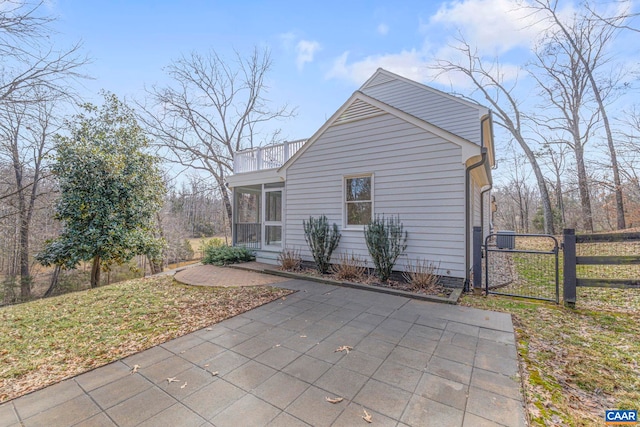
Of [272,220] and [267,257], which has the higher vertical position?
[272,220]

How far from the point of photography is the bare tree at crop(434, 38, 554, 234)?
16766 millimetres

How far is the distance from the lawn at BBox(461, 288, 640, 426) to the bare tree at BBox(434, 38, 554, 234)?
50.7 feet

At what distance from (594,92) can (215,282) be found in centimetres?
2326

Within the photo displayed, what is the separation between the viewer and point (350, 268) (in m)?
6.34

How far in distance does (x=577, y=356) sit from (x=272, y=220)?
8253 mm

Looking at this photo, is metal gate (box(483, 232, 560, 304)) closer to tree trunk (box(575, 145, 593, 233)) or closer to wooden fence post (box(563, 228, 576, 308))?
wooden fence post (box(563, 228, 576, 308))

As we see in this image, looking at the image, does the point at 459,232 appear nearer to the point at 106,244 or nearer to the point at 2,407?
the point at 2,407

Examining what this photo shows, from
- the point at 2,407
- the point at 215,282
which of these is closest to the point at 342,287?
the point at 215,282

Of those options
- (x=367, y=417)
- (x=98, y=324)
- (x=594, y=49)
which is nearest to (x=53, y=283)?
(x=98, y=324)

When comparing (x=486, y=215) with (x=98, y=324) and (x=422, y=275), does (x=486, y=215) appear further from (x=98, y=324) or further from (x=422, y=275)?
(x=98, y=324)

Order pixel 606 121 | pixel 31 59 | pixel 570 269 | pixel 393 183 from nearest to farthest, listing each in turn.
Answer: pixel 570 269 → pixel 31 59 → pixel 393 183 → pixel 606 121

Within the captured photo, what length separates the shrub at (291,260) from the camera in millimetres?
7418

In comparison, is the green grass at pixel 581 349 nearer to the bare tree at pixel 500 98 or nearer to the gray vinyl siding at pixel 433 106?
the gray vinyl siding at pixel 433 106

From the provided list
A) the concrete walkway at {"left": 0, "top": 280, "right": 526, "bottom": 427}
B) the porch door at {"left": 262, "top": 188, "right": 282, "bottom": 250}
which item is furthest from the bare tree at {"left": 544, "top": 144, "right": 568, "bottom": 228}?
the concrete walkway at {"left": 0, "top": 280, "right": 526, "bottom": 427}
